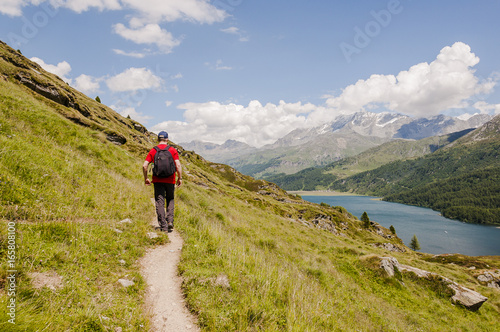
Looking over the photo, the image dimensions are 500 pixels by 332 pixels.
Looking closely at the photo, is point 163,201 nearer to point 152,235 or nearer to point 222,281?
point 152,235

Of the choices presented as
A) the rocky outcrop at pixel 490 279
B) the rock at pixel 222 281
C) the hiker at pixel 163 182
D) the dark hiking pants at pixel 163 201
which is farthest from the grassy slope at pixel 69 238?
the rocky outcrop at pixel 490 279

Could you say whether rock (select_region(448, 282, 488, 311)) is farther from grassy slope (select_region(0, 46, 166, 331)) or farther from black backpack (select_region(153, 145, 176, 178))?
black backpack (select_region(153, 145, 176, 178))

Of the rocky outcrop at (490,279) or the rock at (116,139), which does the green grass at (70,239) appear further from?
the rocky outcrop at (490,279)

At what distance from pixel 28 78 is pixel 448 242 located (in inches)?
7447

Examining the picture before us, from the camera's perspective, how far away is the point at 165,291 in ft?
19.3

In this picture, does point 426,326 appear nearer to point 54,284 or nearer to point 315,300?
point 315,300

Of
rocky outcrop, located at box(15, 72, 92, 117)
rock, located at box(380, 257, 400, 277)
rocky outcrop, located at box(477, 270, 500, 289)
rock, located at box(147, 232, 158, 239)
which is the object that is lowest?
rocky outcrop, located at box(477, 270, 500, 289)

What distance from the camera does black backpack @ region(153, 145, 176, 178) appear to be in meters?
9.09

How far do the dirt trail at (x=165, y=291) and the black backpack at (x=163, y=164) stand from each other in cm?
292

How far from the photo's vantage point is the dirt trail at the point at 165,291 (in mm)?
4832

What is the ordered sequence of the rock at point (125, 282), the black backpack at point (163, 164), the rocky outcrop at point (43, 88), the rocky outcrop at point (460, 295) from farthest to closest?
the rocky outcrop at point (43, 88), the rocky outcrop at point (460, 295), the black backpack at point (163, 164), the rock at point (125, 282)

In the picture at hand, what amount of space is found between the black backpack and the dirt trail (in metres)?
2.92

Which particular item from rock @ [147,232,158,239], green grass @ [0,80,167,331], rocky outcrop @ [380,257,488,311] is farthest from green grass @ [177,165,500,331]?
rocky outcrop @ [380,257,488,311]

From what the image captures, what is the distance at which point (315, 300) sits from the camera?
7395 mm
